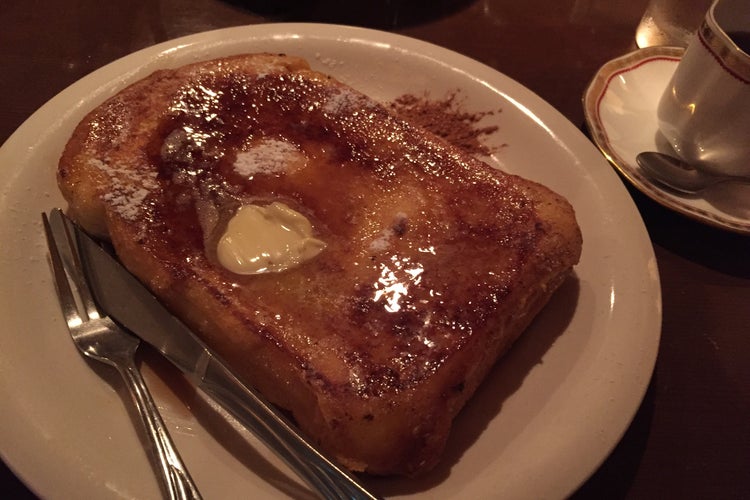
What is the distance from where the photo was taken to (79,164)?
124 cm

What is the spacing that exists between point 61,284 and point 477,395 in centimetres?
86

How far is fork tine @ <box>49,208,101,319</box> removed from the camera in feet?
3.89

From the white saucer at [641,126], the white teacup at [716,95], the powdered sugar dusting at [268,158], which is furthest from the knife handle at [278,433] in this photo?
the white teacup at [716,95]

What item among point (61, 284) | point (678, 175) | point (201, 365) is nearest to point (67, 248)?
point (61, 284)

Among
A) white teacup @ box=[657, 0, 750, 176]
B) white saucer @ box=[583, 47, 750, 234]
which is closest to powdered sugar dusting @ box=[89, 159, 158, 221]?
white saucer @ box=[583, 47, 750, 234]

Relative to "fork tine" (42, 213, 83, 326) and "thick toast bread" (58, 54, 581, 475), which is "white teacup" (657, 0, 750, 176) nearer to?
"thick toast bread" (58, 54, 581, 475)

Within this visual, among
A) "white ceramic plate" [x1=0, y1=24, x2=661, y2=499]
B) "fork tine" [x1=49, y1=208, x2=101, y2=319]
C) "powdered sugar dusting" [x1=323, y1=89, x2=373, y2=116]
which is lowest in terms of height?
"white ceramic plate" [x1=0, y1=24, x2=661, y2=499]

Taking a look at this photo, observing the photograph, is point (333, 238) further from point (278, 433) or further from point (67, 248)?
point (67, 248)

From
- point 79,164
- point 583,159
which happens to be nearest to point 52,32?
point 79,164

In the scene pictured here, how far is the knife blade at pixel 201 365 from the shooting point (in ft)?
3.02

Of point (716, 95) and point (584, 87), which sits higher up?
point (716, 95)

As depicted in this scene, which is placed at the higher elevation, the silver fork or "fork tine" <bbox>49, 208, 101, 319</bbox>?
"fork tine" <bbox>49, 208, 101, 319</bbox>

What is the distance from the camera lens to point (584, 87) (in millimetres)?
1955

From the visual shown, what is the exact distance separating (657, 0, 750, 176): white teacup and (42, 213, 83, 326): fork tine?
1.60 m
